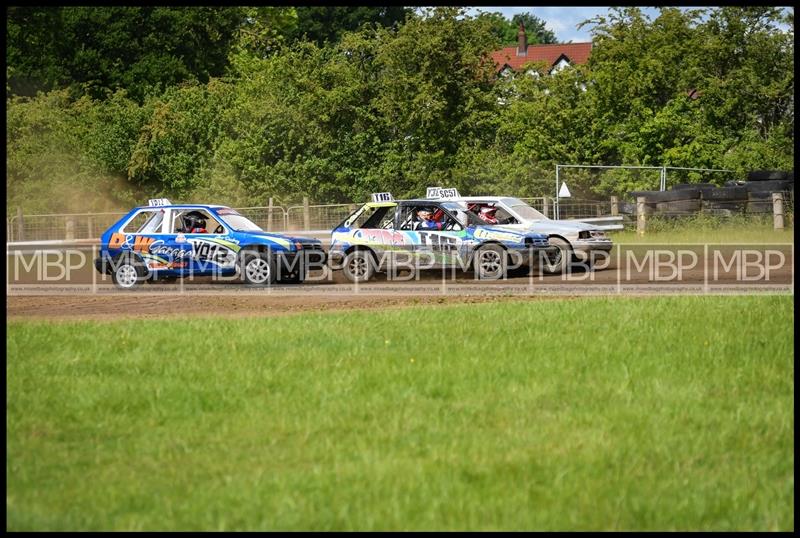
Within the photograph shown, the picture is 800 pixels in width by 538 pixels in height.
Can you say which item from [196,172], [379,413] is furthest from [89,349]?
[196,172]

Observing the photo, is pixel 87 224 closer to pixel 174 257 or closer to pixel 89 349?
pixel 174 257

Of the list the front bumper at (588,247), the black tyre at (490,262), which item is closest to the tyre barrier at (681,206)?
the front bumper at (588,247)

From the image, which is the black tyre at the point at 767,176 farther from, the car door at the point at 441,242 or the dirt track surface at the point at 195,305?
the dirt track surface at the point at 195,305

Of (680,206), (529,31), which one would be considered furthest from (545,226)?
(529,31)

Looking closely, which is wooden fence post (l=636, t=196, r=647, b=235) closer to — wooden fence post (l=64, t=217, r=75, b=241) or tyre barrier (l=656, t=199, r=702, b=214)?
tyre barrier (l=656, t=199, r=702, b=214)

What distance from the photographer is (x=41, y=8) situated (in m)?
23.0

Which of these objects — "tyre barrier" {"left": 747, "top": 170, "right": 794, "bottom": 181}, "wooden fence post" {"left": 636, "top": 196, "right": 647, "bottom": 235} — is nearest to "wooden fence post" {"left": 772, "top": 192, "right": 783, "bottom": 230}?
"tyre barrier" {"left": 747, "top": 170, "right": 794, "bottom": 181}

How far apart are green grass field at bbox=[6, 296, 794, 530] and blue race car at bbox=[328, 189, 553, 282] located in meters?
7.55

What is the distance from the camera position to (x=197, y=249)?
20.0 metres

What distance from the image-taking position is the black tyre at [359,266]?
20.5m

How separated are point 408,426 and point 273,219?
100 feet

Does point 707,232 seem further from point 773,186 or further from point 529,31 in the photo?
point 529,31

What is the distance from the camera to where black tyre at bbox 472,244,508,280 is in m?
20.2

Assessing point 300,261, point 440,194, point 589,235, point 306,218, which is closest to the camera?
point 300,261
